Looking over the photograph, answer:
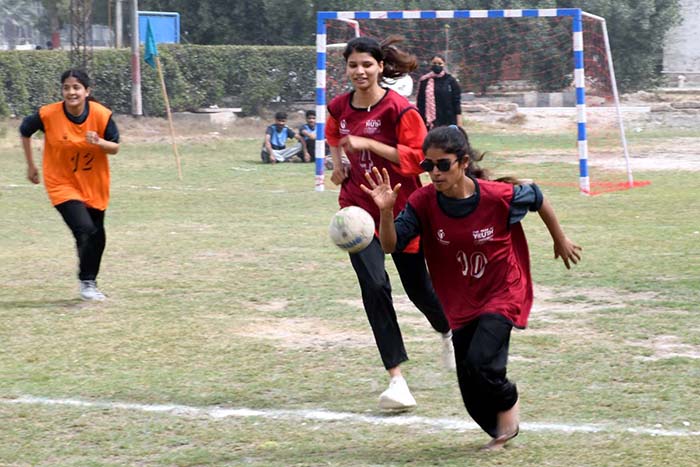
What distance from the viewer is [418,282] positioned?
653 centimetres

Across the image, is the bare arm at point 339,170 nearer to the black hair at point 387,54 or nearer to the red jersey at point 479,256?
the black hair at point 387,54

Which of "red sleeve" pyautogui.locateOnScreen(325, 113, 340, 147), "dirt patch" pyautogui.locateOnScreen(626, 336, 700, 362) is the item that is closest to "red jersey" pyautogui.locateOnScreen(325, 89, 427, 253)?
"red sleeve" pyautogui.locateOnScreen(325, 113, 340, 147)

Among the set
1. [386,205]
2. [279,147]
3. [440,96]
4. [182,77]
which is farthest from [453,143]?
[182,77]

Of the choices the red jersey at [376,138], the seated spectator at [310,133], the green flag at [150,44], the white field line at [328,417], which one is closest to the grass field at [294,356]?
the white field line at [328,417]

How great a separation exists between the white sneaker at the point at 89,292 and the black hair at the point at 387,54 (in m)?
3.76

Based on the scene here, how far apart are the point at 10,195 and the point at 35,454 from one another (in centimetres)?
1314

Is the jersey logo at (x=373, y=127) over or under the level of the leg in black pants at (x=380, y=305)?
over

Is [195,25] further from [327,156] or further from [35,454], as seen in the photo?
[35,454]

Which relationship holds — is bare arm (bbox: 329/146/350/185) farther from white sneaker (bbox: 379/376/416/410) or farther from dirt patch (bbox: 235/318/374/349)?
dirt patch (bbox: 235/318/374/349)

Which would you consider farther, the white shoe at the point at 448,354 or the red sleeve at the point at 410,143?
the white shoe at the point at 448,354

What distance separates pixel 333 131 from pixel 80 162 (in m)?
3.26

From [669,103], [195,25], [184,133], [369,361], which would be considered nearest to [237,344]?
[369,361]

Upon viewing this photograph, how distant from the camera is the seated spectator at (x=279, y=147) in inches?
925

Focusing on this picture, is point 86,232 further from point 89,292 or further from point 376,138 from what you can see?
point 376,138
